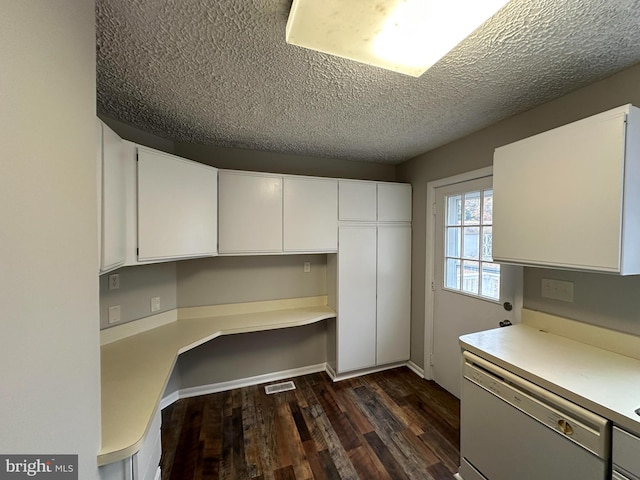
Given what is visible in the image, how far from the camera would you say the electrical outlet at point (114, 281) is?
71.7 inches

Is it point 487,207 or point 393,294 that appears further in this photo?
point 393,294

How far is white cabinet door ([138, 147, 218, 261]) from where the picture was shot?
5.22 feet

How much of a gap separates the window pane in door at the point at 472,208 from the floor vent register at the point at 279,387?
7.77 ft

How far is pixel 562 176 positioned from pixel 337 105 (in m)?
1.34

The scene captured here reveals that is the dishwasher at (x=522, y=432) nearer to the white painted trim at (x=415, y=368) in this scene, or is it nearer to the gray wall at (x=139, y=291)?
the white painted trim at (x=415, y=368)

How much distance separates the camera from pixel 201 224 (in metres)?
2.00

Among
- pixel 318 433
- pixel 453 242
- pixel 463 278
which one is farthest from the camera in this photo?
pixel 453 242

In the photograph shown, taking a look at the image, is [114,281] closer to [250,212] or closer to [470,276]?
[250,212]

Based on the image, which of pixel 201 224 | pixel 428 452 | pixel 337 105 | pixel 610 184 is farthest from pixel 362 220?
pixel 428 452

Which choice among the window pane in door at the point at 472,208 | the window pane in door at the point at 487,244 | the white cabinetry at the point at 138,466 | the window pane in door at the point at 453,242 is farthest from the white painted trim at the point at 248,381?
the window pane in door at the point at 472,208

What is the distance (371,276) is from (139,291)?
2.17 metres

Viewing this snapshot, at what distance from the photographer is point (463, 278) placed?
229cm

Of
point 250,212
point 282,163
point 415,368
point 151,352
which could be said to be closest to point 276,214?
point 250,212

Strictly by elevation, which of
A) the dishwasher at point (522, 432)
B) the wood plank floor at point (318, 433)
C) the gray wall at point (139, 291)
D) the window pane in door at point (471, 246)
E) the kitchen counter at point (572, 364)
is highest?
the window pane in door at point (471, 246)
